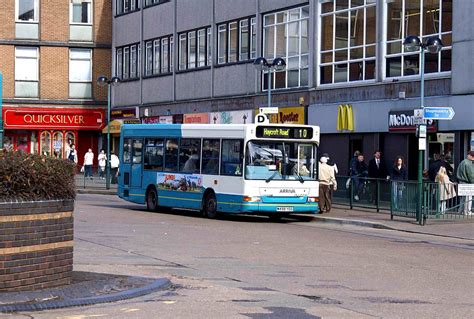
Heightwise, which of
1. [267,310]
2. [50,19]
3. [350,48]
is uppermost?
[50,19]

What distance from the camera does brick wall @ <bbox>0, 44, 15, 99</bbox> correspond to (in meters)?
56.5

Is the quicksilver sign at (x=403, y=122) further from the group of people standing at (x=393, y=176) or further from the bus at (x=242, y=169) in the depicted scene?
the bus at (x=242, y=169)

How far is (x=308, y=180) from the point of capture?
2628 centimetres

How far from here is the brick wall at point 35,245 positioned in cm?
1084

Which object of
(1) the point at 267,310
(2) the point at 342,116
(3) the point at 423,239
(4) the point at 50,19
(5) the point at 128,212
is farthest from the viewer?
(4) the point at 50,19

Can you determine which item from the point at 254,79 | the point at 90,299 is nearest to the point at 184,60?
the point at 254,79

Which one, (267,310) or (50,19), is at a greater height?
(50,19)

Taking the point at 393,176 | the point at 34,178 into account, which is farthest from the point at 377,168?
the point at 34,178

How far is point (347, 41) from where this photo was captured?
116 feet

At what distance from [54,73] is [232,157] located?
33.5 m

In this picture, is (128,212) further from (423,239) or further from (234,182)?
A: (423,239)

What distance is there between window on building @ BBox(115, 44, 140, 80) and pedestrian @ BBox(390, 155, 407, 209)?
23.9m

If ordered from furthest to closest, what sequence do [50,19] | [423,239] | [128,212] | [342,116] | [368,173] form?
1. [50,19]
2. [342,116]
3. [368,173]
4. [128,212]
5. [423,239]

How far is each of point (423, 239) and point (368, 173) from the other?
9.98 metres
